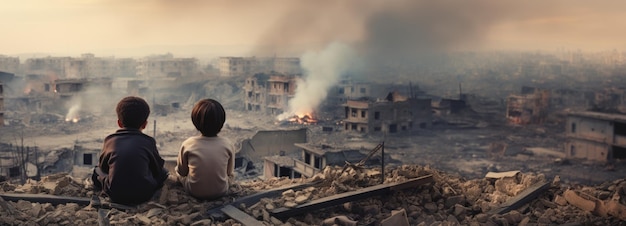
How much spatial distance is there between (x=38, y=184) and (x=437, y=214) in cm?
207

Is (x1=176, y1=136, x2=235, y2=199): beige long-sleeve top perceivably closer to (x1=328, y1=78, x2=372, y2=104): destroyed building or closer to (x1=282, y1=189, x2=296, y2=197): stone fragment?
(x1=282, y1=189, x2=296, y2=197): stone fragment

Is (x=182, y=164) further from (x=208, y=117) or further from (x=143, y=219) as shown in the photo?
(x=143, y=219)

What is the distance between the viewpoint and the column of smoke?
23.7 metres

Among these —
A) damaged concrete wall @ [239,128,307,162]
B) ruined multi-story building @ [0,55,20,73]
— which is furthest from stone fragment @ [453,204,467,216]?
ruined multi-story building @ [0,55,20,73]

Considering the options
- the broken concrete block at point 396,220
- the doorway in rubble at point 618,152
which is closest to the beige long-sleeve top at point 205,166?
the broken concrete block at point 396,220

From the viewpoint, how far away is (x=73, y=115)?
21.8 metres

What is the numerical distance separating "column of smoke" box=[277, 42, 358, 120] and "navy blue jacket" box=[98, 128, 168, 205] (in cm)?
1965

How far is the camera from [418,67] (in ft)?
95.0

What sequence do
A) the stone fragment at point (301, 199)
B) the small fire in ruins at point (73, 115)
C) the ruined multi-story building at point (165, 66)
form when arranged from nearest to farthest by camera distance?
1. the stone fragment at point (301, 199)
2. the small fire in ruins at point (73, 115)
3. the ruined multi-story building at point (165, 66)

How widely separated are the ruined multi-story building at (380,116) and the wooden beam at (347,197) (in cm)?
1546

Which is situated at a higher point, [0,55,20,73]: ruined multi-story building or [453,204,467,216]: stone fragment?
[0,55,20,73]: ruined multi-story building

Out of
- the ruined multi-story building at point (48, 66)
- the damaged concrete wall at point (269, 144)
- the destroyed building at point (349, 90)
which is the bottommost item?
the damaged concrete wall at point (269, 144)

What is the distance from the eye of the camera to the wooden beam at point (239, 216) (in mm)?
2174

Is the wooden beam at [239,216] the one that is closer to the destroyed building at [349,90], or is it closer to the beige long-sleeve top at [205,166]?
the beige long-sleeve top at [205,166]
